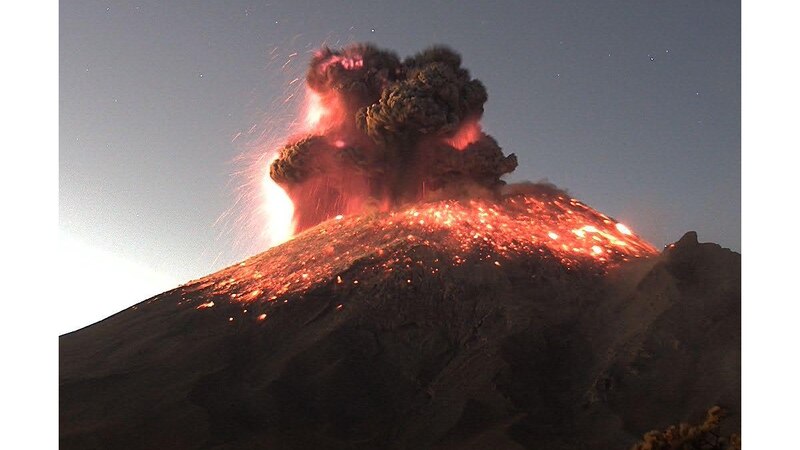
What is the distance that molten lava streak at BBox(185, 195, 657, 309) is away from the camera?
1338cm

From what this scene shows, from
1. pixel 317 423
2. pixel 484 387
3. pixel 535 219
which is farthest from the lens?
pixel 535 219

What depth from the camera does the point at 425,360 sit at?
11.2 meters

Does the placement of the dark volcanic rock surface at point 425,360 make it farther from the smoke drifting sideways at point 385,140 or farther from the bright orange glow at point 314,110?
the bright orange glow at point 314,110

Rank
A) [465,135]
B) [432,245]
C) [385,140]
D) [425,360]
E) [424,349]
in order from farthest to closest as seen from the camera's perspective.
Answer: [465,135], [385,140], [432,245], [424,349], [425,360]

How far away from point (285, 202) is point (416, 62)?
19.8 feet

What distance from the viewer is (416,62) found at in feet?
64.4

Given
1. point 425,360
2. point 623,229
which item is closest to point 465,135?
point 623,229

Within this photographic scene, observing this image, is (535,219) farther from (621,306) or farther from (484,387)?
(484,387)

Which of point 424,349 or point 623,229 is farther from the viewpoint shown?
point 623,229

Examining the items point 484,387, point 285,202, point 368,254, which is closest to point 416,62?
point 285,202

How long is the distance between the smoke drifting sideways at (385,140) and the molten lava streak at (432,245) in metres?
1.35

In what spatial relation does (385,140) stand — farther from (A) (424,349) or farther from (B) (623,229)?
(A) (424,349)

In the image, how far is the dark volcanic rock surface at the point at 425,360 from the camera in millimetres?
9328

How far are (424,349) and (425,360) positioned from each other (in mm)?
276
